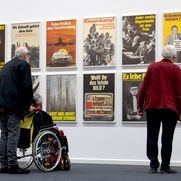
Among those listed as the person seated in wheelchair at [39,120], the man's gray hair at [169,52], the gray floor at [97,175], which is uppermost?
the man's gray hair at [169,52]

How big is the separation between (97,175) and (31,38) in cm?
285

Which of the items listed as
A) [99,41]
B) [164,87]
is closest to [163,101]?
[164,87]

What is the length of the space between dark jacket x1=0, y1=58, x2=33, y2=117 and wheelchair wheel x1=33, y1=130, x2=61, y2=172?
0.40 metres

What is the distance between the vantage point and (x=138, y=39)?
7.53m

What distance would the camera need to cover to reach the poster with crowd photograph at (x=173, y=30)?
734 centimetres

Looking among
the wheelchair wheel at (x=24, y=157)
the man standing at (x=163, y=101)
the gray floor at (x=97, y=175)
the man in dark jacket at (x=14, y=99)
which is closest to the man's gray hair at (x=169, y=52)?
the man standing at (x=163, y=101)

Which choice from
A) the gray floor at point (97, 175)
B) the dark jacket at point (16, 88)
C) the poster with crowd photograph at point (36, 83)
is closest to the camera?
the gray floor at point (97, 175)

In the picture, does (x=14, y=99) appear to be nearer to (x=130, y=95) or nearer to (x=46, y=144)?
(x=46, y=144)

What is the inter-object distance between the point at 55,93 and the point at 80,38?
0.84 metres

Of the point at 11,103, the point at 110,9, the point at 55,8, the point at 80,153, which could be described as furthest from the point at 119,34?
the point at 11,103

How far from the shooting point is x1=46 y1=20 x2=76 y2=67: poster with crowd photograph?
25.9 feet

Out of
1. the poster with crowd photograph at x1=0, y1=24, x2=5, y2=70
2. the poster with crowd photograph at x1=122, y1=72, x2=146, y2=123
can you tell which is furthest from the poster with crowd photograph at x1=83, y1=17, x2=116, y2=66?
the poster with crowd photograph at x1=0, y1=24, x2=5, y2=70

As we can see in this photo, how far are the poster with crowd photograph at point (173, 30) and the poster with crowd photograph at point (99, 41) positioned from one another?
2.36 feet

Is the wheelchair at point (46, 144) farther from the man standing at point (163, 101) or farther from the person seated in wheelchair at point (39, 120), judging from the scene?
the man standing at point (163, 101)
